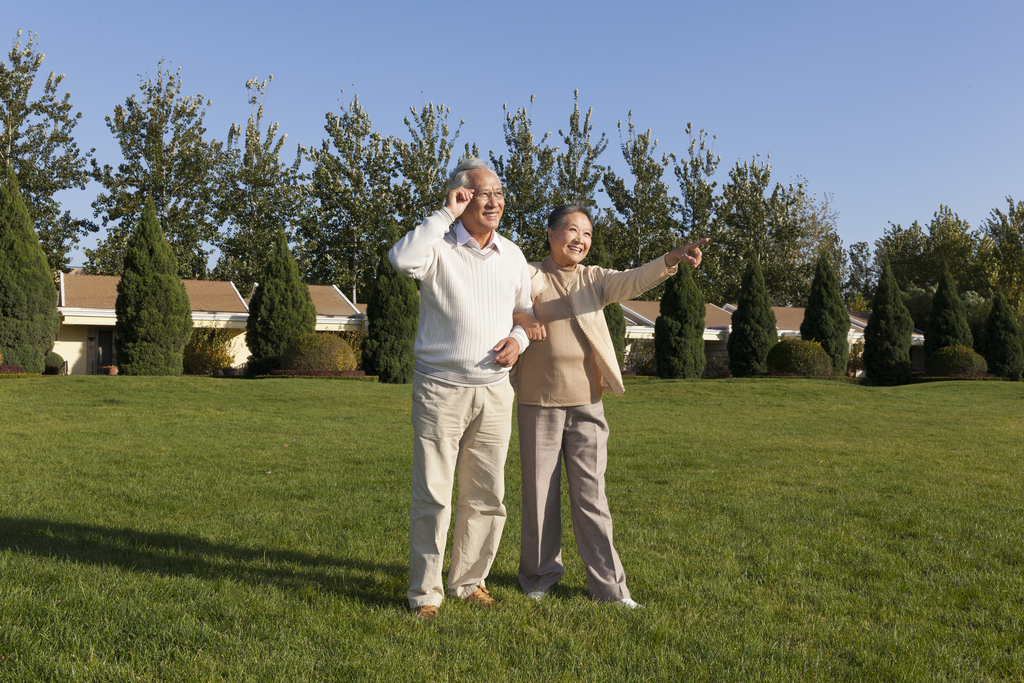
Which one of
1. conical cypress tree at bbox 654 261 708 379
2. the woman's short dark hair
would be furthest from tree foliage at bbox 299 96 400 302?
the woman's short dark hair

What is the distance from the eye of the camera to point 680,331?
2488 centimetres

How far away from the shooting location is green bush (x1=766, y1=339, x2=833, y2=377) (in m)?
23.5

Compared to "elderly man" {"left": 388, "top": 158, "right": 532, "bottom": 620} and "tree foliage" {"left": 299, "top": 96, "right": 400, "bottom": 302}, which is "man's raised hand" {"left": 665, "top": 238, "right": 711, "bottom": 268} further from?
"tree foliage" {"left": 299, "top": 96, "right": 400, "bottom": 302}

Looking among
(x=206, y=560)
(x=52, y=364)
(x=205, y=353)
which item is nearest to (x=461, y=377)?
(x=206, y=560)

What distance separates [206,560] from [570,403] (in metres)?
2.15

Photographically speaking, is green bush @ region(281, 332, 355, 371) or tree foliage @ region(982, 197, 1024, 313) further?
tree foliage @ region(982, 197, 1024, 313)

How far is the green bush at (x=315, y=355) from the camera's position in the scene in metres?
20.0

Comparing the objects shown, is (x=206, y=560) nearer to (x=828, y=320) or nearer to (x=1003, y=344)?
(x=828, y=320)

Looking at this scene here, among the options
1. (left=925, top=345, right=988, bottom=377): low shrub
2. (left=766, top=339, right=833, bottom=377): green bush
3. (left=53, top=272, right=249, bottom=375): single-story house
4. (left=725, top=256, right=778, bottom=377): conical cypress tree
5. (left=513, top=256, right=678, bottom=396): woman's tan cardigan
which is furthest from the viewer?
(left=925, top=345, right=988, bottom=377): low shrub

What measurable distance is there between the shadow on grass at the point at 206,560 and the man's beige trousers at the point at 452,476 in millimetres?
313

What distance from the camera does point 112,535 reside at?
14.5 feet

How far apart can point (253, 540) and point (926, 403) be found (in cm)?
1700

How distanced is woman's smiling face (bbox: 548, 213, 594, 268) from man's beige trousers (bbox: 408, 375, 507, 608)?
73 centimetres

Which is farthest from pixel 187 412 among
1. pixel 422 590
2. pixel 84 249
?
pixel 84 249
